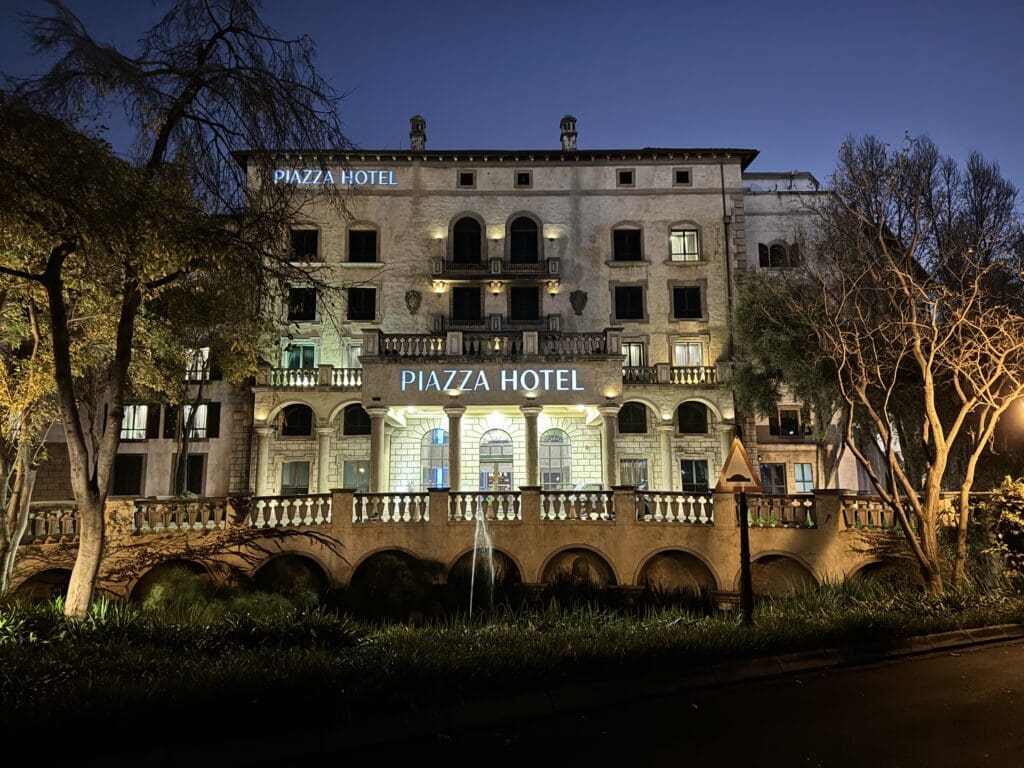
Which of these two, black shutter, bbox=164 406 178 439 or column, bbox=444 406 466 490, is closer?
column, bbox=444 406 466 490

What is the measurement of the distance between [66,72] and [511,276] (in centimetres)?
2190

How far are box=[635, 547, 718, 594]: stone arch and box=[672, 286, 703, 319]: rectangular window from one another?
13.9 meters

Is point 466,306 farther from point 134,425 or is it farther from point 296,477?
point 134,425

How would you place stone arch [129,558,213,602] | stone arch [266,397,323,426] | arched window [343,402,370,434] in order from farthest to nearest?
arched window [343,402,370,434], stone arch [266,397,323,426], stone arch [129,558,213,602]

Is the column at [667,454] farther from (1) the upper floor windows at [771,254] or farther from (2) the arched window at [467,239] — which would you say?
(2) the arched window at [467,239]

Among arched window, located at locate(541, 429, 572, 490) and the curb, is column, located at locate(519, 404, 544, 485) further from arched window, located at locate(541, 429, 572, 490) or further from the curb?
the curb

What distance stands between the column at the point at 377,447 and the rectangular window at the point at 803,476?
19087mm

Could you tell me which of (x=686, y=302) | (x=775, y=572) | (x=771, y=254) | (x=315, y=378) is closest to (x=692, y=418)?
(x=686, y=302)

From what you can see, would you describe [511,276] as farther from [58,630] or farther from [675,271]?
[58,630]

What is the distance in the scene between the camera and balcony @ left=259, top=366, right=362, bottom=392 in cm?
2808

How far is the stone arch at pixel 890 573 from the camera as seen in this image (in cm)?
1589

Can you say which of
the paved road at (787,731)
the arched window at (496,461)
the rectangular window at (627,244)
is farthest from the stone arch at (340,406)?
the paved road at (787,731)

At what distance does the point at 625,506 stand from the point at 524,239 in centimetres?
1595

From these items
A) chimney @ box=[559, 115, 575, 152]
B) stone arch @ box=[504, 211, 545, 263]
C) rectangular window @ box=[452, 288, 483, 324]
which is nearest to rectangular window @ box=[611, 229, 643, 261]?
stone arch @ box=[504, 211, 545, 263]
